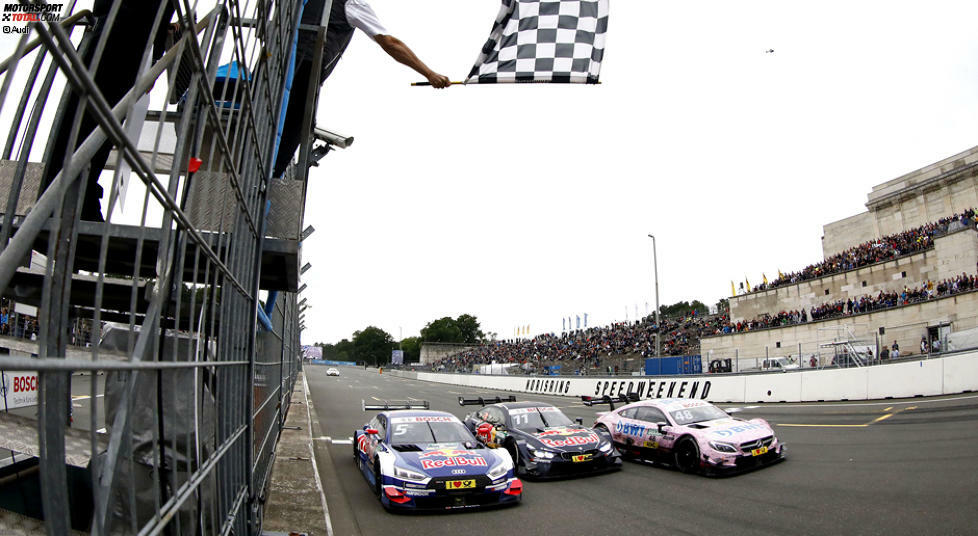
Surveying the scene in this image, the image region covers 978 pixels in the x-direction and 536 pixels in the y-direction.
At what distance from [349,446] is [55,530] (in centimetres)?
1267

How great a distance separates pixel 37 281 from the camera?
2199 millimetres

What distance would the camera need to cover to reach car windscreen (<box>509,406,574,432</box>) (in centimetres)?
1039

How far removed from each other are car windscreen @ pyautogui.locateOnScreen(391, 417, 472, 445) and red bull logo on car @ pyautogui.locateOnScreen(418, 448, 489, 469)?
0.61 m

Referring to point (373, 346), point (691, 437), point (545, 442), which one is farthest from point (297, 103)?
point (373, 346)

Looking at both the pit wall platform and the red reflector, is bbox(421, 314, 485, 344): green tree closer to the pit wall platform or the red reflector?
the pit wall platform

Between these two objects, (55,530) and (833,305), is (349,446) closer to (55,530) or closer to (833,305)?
(55,530)

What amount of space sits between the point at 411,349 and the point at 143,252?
156 m

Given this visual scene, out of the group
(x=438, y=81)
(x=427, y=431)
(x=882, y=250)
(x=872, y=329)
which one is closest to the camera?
(x=438, y=81)

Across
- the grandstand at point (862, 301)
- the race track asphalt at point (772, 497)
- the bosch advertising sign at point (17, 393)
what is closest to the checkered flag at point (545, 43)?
the bosch advertising sign at point (17, 393)

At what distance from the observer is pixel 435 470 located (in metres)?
7.49

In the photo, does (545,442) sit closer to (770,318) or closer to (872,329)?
(872,329)

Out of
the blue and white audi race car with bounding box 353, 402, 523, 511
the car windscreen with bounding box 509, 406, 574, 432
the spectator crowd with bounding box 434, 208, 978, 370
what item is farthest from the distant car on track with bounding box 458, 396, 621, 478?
the spectator crowd with bounding box 434, 208, 978, 370

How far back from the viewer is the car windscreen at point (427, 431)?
8672 millimetres

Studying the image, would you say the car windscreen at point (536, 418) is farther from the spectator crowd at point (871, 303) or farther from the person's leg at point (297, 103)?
the spectator crowd at point (871, 303)
